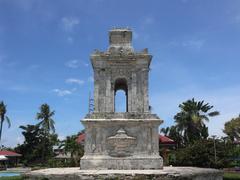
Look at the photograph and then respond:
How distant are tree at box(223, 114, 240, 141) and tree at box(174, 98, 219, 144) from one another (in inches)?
640

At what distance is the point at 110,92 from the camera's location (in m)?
18.9

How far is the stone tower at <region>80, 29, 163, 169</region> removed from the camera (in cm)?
1736

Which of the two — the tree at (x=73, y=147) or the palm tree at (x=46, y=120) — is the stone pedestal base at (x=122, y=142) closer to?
the tree at (x=73, y=147)

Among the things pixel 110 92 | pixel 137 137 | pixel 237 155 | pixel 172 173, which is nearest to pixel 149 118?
pixel 137 137

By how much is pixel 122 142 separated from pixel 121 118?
1.35m

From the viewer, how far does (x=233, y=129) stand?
204 feet

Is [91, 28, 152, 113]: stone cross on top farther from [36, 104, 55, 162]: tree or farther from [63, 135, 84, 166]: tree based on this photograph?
[36, 104, 55, 162]: tree

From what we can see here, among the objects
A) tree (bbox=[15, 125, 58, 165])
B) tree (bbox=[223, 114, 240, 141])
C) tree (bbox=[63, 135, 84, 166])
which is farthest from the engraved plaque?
tree (bbox=[223, 114, 240, 141])

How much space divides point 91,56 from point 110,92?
2332mm

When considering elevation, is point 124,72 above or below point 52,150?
above

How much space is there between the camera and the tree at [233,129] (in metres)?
61.5

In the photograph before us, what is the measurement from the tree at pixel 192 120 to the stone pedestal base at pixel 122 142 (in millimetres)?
28940

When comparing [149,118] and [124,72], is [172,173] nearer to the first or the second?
[149,118]

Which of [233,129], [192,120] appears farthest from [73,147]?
[233,129]
